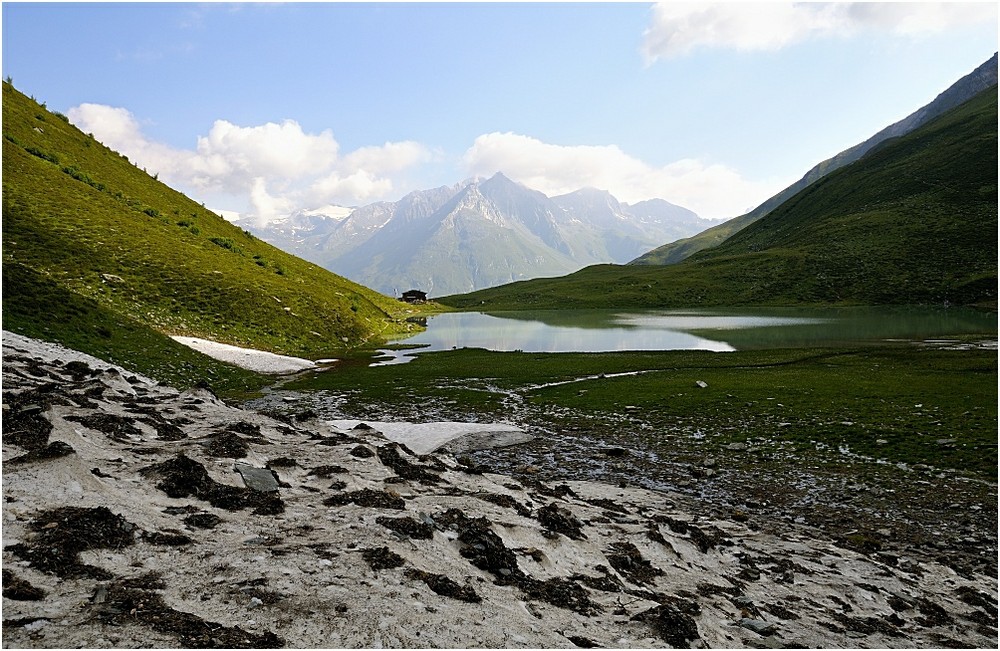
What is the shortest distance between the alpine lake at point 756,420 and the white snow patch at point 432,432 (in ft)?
Result: 4.68

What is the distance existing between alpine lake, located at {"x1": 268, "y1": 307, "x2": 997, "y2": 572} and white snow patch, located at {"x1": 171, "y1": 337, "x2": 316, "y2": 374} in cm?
424

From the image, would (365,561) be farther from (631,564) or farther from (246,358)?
(246,358)

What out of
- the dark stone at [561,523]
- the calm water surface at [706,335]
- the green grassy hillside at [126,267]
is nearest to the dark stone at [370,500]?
the dark stone at [561,523]

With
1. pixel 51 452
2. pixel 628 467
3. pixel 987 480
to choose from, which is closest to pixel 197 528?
pixel 51 452

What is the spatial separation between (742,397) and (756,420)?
5.23 m

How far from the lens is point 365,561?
9188mm

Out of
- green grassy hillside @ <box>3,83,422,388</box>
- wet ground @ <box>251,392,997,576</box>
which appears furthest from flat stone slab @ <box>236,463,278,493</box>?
green grassy hillside @ <box>3,83,422,388</box>

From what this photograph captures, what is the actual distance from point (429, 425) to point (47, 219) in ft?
194

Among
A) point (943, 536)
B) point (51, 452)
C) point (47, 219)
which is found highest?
point (47, 219)

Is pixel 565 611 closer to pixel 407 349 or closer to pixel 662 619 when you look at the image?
pixel 662 619

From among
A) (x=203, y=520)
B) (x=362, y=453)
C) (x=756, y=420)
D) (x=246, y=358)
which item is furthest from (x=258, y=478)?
(x=246, y=358)

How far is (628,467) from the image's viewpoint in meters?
23.1

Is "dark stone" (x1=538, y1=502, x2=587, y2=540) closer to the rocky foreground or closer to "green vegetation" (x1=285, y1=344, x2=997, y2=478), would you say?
the rocky foreground

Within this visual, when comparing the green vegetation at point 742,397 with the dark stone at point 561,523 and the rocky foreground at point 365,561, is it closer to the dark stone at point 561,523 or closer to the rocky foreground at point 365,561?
the rocky foreground at point 365,561
